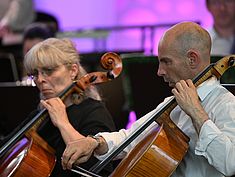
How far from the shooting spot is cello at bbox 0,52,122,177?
2.54 metres

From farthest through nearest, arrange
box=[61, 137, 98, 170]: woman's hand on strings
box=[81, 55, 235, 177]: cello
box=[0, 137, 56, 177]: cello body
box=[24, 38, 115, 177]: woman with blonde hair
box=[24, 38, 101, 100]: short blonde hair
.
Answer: box=[24, 38, 101, 100]: short blonde hair
box=[24, 38, 115, 177]: woman with blonde hair
box=[0, 137, 56, 177]: cello body
box=[61, 137, 98, 170]: woman's hand on strings
box=[81, 55, 235, 177]: cello

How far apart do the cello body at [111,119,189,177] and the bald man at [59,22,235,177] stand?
58 mm

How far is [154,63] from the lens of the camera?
3217 mm

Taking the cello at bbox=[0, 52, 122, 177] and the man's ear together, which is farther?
the cello at bbox=[0, 52, 122, 177]

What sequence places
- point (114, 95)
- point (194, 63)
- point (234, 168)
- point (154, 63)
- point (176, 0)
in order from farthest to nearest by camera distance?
point (176, 0), point (114, 95), point (154, 63), point (194, 63), point (234, 168)

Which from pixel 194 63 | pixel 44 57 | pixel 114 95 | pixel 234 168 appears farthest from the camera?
pixel 114 95

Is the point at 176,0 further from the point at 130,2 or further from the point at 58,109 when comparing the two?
the point at 58,109

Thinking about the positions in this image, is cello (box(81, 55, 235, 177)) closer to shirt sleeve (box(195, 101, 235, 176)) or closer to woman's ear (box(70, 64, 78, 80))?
shirt sleeve (box(195, 101, 235, 176))

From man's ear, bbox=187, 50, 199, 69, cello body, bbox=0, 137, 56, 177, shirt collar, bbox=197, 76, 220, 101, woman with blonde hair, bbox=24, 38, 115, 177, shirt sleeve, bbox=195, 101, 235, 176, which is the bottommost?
cello body, bbox=0, 137, 56, 177

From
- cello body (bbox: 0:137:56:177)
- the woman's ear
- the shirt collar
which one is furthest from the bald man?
the woman's ear

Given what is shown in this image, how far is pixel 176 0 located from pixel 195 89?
433cm

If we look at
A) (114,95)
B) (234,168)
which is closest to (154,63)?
(114,95)

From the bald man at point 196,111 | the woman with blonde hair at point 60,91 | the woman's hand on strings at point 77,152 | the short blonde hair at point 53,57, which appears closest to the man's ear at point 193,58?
the bald man at point 196,111

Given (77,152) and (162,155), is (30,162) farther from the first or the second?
(162,155)
